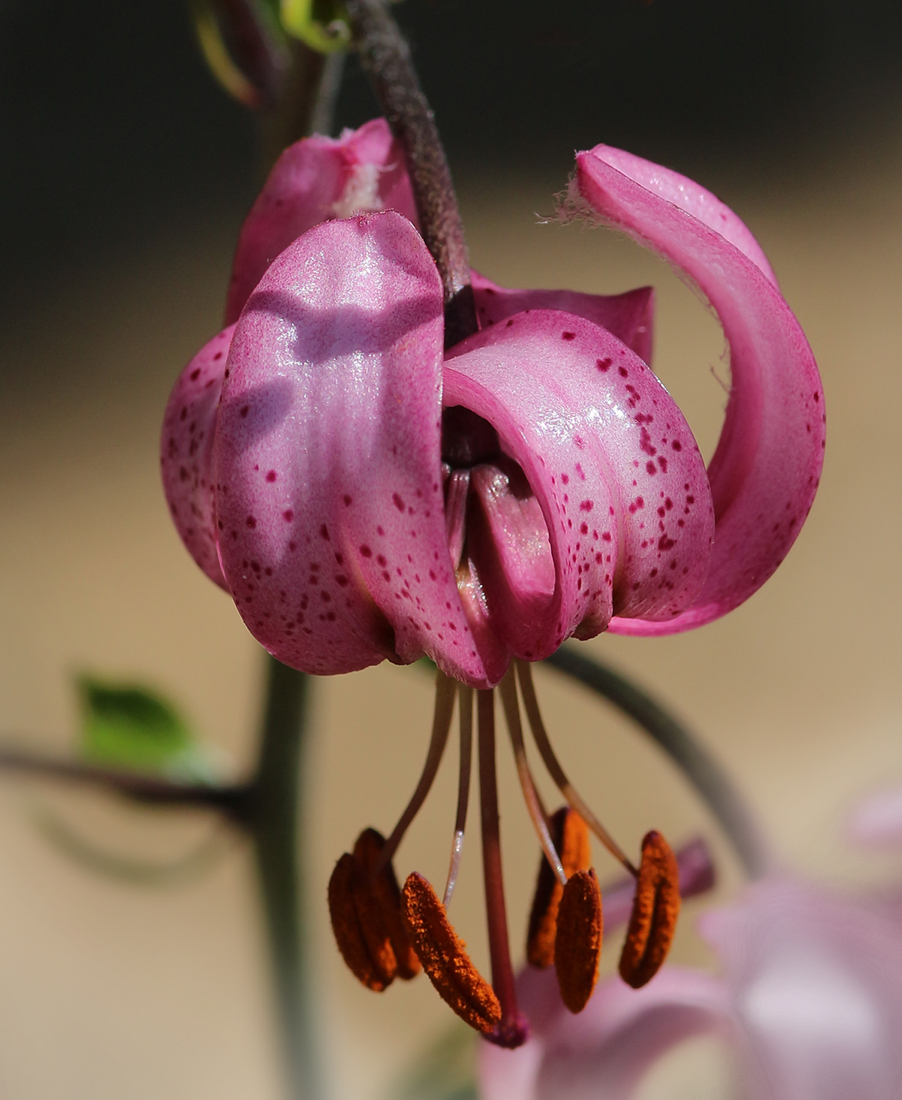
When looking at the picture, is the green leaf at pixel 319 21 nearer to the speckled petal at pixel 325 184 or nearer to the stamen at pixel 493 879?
the speckled petal at pixel 325 184

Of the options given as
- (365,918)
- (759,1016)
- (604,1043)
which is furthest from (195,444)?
(759,1016)

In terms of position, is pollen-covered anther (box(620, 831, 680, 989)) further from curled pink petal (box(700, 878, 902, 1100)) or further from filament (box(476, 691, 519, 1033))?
curled pink petal (box(700, 878, 902, 1100))

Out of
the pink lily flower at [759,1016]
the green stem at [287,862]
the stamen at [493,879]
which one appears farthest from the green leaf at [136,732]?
the stamen at [493,879]

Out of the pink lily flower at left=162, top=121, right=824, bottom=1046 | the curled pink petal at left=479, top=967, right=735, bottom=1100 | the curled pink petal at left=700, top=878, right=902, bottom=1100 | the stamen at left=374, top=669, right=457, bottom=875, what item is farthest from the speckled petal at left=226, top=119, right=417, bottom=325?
the curled pink petal at left=700, top=878, right=902, bottom=1100

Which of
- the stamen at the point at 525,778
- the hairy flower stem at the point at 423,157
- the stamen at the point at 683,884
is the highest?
the hairy flower stem at the point at 423,157

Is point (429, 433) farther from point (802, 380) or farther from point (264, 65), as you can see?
point (264, 65)

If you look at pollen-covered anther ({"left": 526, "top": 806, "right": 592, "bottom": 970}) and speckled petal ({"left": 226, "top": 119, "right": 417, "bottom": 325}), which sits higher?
speckled petal ({"left": 226, "top": 119, "right": 417, "bottom": 325})
